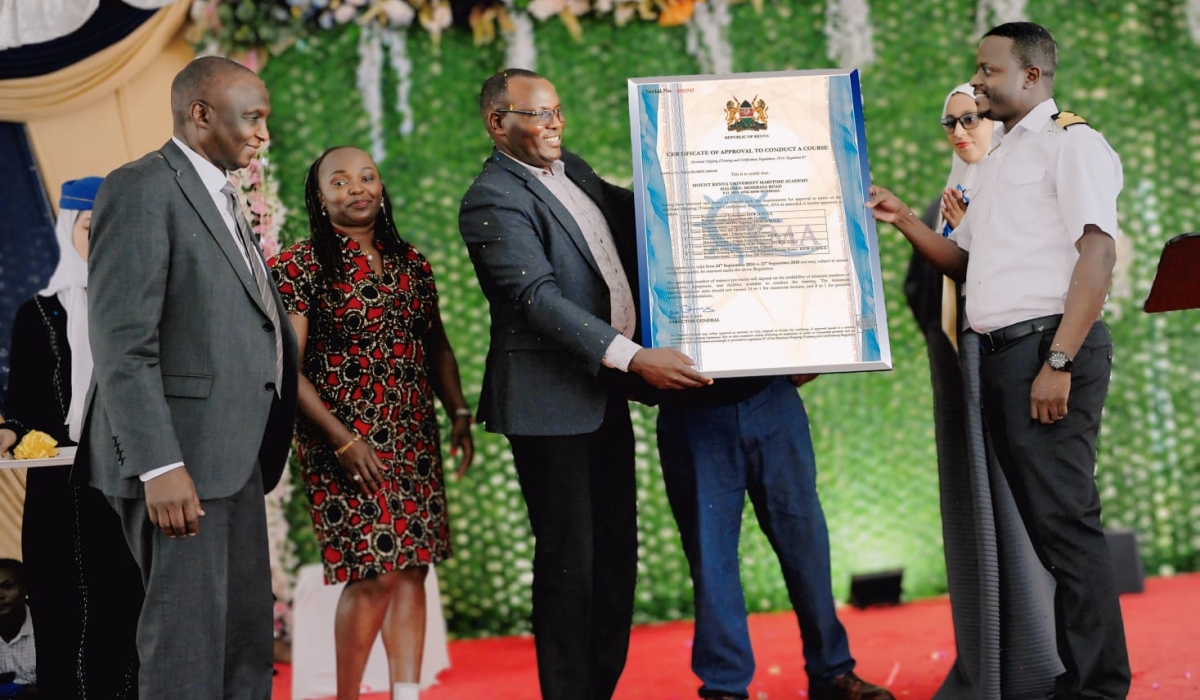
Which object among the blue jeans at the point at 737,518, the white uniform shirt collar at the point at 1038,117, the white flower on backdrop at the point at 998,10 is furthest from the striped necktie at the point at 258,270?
the white flower on backdrop at the point at 998,10

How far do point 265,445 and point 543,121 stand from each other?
4.00ft

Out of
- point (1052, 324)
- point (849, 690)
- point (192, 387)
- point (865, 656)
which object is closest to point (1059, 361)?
point (1052, 324)

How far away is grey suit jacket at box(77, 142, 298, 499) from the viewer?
2373 mm

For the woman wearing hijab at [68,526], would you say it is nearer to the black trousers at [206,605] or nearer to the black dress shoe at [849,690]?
the black trousers at [206,605]

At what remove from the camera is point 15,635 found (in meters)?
3.58

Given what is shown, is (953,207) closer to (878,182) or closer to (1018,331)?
(1018,331)

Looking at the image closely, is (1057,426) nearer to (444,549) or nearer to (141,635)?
(444,549)

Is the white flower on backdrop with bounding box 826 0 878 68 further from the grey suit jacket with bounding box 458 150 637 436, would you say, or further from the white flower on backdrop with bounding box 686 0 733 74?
the grey suit jacket with bounding box 458 150 637 436

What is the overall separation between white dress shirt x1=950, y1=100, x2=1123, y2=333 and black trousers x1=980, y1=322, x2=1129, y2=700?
0.12 metres

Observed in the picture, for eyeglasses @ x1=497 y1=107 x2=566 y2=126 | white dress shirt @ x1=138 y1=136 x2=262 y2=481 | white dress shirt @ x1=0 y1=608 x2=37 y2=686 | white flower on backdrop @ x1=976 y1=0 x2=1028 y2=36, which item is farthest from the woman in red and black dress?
white flower on backdrop @ x1=976 y1=0 x2=1028 y2=36

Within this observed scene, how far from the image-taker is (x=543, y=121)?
321 cm

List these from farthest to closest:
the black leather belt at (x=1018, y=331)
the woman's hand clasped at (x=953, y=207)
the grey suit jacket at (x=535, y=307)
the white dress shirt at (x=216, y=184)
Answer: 1. the woman's hand clasped at (x=953, y=207)
2. the grey suit jacket at (x=535, y=307)
3. the black leather belt at (x=1018, y=331)
4. the white dress shirt at (x=216, y=184)

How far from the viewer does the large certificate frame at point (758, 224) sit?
3.11 meters

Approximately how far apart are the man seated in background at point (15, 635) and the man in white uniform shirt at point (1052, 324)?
307 centimetres
